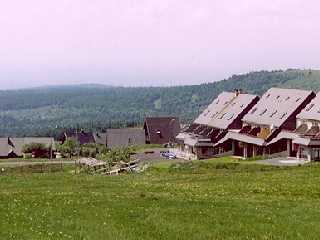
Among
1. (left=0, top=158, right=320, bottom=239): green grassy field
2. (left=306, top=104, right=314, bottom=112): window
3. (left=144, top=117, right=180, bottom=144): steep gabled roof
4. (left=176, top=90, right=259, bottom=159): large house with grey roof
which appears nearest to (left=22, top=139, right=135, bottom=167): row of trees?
(left=176, top=90, right=259, bottom=159): large house with grey roof

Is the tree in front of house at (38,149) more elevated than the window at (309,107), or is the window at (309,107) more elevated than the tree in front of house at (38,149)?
the window at (309,107)

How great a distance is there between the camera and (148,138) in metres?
140

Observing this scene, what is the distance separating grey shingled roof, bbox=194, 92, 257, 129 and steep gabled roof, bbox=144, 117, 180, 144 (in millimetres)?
35619

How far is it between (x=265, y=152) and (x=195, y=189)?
4890cm

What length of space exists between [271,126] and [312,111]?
6781 mm

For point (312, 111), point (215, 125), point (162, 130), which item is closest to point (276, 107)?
point (312, 111)

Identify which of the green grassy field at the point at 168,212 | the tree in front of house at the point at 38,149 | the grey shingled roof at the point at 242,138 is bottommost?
the tree in front of house at the point at 38,149

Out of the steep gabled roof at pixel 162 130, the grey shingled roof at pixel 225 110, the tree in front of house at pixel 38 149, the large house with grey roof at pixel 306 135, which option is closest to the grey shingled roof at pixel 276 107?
the large house with grey roof at pixel 306 135

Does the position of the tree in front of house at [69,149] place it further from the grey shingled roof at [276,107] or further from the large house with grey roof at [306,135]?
the large house with grey roof at [306,135]

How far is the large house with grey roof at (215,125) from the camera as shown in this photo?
91.4 metres

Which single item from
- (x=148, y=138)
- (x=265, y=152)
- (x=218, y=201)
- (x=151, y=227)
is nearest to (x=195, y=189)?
(x=218, y=201)

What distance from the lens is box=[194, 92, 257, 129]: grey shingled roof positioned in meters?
92.4

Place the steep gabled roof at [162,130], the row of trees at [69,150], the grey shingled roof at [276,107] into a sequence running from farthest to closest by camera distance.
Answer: the steep gabled roof at [162,130] → the row of trees at [69,150] → the grey shingled roof at [276,107]

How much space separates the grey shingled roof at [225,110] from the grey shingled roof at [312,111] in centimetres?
1489
